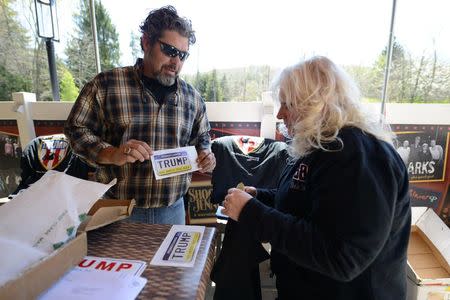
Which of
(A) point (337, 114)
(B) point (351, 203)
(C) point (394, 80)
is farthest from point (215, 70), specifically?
(B) point (351, 203)

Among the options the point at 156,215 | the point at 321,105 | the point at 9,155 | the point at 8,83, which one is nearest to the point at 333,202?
the point at 321,105

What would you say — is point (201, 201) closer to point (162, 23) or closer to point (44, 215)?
point (162, 23)

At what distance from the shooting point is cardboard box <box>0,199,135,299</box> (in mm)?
537

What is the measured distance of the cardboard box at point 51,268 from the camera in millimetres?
537

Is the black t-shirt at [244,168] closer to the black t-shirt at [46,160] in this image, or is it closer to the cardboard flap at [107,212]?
the black t-shirt at [46,160]

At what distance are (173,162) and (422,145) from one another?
2743mm

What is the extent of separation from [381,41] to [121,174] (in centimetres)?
280

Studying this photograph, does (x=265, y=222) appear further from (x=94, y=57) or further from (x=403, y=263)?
(x=94, y=57)

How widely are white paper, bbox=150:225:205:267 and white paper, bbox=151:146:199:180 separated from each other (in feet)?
1.11

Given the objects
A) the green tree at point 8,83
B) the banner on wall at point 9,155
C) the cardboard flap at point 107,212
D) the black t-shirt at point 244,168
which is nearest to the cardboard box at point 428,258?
the black t-shirt at point 244,168

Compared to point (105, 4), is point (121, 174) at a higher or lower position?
lower

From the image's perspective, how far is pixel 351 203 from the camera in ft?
2.32

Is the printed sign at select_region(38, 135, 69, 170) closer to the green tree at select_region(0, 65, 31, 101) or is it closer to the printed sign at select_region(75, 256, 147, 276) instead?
Answer: the green tree at select_region(0, 65, 31, 101)

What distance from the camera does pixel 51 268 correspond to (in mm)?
630
